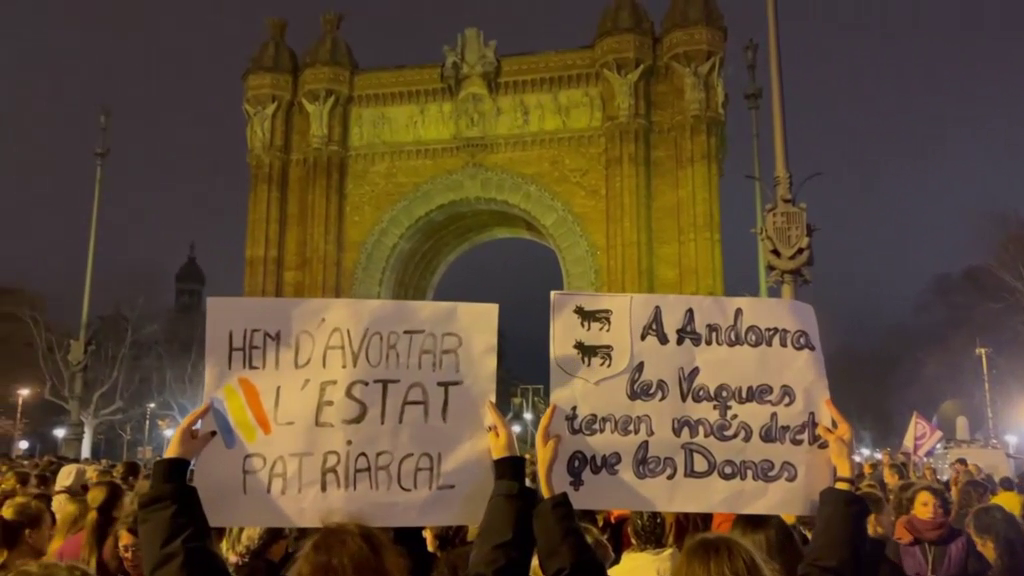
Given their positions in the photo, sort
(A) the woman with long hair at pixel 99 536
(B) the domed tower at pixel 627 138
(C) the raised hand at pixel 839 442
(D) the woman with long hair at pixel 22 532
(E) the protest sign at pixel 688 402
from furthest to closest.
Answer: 1. (B) the domed tower at pixel 627 138
2. (A) the woman with long hair at pixel 99 536
3. (D) the woman with long hair at pixel 22 532
4. (E) the protest sign at pixel 688 402
5. (C) the raised hand at pixel 839 442

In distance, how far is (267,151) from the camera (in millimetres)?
26453

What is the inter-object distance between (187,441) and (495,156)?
22.7 metres

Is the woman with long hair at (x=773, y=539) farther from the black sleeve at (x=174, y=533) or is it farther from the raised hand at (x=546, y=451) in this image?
the black sleeve at (x=174, y=533)

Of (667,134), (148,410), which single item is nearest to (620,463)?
(667,134)

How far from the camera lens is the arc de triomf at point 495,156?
23.7 meters

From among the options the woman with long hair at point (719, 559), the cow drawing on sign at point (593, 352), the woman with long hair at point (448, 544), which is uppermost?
the cow drawing on sign at point (593, 352)

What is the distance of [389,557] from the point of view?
2639 mm

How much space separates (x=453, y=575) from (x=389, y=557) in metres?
2.33

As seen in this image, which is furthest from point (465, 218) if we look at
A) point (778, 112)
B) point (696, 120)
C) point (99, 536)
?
point (99, 536)

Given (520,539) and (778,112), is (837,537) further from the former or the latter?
(778,112)

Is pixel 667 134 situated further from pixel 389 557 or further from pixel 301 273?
pixel 389 557

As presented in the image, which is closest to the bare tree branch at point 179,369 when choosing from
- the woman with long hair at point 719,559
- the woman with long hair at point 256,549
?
the woman with long hair at point 256,549

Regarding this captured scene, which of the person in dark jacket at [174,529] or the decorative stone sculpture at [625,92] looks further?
the decorative stone sculpture at [625,92]

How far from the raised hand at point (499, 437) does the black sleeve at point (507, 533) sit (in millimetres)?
244
